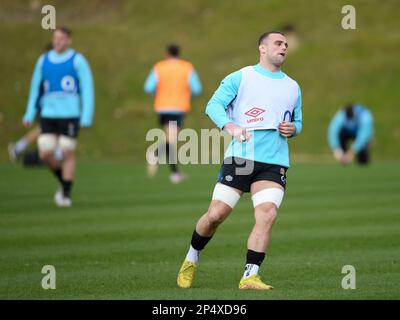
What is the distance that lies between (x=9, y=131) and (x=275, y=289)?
26723mm

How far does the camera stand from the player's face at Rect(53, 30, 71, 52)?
17.3 m

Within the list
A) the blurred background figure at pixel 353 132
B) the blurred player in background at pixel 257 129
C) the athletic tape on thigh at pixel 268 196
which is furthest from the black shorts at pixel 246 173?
the blurred background figure at pixel 353 132

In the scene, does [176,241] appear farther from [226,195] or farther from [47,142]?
[47,142]

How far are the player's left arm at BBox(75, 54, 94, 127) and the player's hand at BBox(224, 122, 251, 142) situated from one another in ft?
26.1

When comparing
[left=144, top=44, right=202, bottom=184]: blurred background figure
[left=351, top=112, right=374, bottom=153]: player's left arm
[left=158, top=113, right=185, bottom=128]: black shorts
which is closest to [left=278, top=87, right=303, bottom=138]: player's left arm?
[left=144, top=44, right=202, bottom=184]: blurred background figure

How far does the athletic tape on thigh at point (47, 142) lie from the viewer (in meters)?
17.9

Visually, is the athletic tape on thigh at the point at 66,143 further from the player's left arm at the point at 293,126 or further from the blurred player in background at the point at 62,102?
the player's left arm at the point at 293,126

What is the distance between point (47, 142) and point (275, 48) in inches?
326

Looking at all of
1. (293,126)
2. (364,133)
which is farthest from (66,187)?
(364,133)

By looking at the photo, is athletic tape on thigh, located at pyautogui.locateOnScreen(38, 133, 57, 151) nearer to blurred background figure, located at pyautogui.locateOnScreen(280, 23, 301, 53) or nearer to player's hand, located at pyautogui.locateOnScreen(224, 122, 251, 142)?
player's hand, located at pyautogui.locateOnScreen(224, 122, 251, 142)

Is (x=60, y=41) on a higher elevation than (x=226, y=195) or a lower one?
higher

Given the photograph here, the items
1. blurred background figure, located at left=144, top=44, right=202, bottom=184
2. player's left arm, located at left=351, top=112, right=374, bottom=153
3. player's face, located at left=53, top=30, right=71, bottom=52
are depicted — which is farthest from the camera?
player's left arm, located at left=351, top=112, right=374, bottom=153

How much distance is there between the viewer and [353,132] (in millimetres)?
30531
